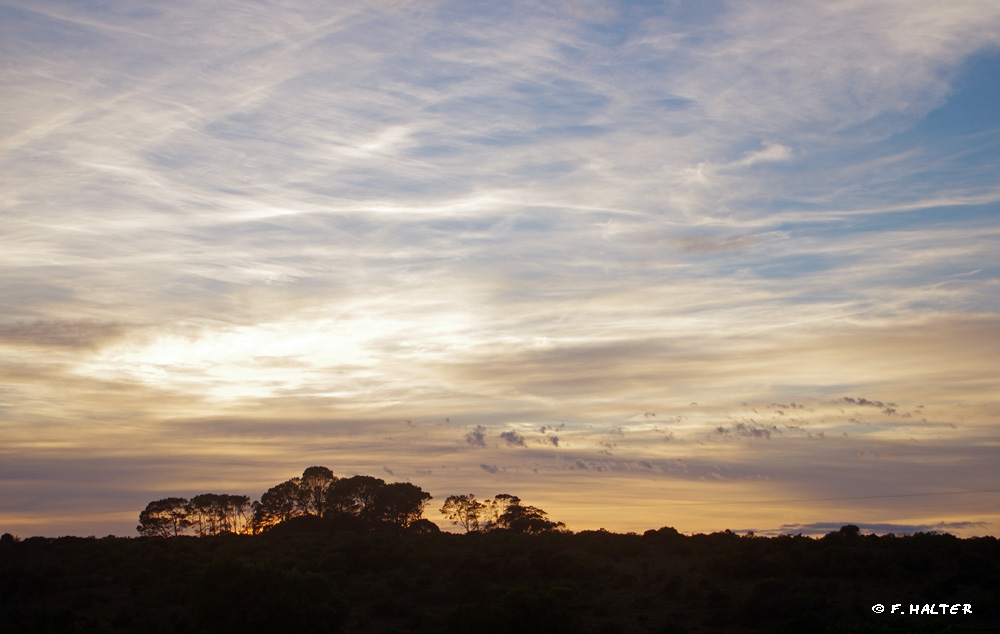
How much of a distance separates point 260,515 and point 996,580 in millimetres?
97982

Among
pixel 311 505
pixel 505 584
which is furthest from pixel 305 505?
pixel 505 584

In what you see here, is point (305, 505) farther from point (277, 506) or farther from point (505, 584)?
point (505, 584)

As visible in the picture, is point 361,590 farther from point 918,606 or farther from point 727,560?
point 918,606

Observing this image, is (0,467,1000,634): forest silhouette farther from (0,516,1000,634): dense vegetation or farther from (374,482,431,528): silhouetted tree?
(374,482,431,528): silhouetted tree

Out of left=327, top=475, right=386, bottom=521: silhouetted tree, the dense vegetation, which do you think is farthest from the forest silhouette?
left=327, top=475, right=386, bottom=521: silhouetted tree

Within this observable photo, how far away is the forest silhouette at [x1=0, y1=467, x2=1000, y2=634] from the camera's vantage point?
160ft

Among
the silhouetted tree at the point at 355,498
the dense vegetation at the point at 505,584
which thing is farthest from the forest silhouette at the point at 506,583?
the silhouetted tree at the point at 355,498

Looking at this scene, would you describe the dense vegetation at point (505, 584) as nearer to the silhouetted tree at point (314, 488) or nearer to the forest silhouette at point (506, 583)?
the forest silhouette at point (506, 583)

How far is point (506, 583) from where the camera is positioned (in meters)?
68.2

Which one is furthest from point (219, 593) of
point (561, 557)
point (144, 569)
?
point (561, 557)

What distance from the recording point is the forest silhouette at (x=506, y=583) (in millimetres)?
48781

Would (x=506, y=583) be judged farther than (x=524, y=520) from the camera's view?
No

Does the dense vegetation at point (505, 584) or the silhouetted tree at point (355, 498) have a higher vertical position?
the silhouetted tree at point (355, 498)

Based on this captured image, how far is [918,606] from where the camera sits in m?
50.7
